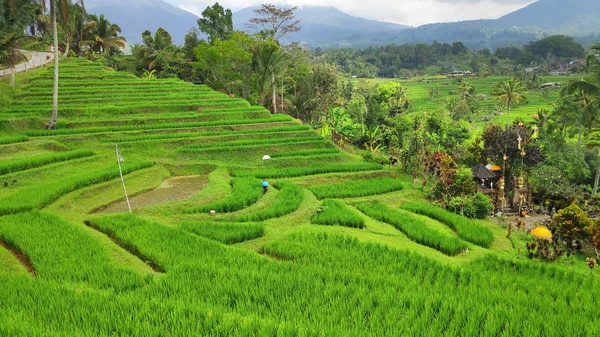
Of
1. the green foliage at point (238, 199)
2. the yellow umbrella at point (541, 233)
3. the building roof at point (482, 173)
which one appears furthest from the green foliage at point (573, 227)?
the green foliage at point (238, 199)

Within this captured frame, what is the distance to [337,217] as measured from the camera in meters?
10.2

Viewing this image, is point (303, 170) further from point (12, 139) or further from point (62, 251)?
point (12, 139)

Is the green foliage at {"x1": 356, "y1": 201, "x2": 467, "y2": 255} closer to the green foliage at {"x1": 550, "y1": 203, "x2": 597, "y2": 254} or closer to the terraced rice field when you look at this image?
the terraced rice field

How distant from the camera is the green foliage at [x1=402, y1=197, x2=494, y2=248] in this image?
9.43 m

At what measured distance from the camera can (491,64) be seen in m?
88.8

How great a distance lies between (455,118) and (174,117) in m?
29.5

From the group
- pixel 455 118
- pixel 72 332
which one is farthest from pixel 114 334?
pixel 455 118

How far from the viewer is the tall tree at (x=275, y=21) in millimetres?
32750

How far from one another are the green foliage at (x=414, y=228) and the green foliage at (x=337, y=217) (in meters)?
0.79

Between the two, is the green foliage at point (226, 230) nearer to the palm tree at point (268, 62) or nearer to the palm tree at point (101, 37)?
the palm tree at point (268, 62)

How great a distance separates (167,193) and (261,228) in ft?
15.4

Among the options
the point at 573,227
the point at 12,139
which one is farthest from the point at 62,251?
the point at 573,227

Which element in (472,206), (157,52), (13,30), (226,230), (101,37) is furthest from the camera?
(101,37)

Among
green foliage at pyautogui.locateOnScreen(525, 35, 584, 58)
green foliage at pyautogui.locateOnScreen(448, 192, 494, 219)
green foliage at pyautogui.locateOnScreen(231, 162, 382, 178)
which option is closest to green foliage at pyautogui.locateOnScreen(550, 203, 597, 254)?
green foliage at pyautogui.locateOnScreen(448, 192, 494, 219)
